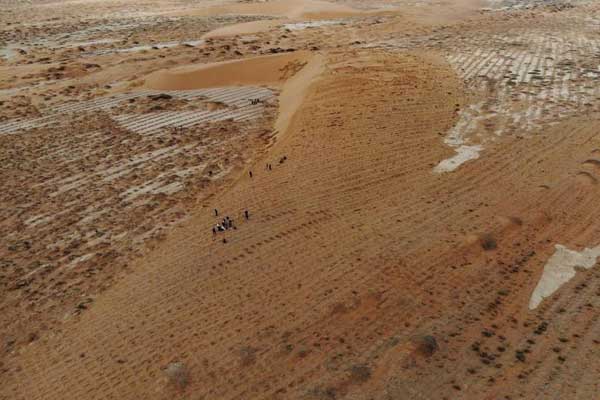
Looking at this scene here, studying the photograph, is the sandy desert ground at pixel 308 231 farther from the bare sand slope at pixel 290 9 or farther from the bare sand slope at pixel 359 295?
the bare sand slope at pixel 290 9

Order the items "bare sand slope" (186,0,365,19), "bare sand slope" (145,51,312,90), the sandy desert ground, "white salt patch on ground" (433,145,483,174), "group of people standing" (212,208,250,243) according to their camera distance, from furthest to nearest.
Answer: "bare sand slope" (186,0,365,19) → "bare sand slope" (145,51,312,90) → "white salt patch on ground" (433,145,483,174) → "group of people standing" (212,208,250,243) → the sandy desert ground

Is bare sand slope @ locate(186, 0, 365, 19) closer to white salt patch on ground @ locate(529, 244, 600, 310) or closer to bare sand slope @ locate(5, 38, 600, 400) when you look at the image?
bare sand slope @ locate(5, 38, 600, 400)

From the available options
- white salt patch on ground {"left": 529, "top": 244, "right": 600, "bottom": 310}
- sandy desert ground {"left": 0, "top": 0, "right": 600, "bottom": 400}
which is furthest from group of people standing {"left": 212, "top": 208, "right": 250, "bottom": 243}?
white salt patch on ground {"left": 529, "top": 244, "right": 600, "bottom": 310}

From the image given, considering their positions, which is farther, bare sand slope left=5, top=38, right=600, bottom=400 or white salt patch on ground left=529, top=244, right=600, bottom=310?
white salt patch on ground left=529, top=244, right=600, bottom=310

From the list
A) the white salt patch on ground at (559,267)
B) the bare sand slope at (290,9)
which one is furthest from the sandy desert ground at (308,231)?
the bare sand slope at (290,9)

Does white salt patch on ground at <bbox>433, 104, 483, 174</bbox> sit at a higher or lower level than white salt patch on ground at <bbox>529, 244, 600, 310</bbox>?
higher

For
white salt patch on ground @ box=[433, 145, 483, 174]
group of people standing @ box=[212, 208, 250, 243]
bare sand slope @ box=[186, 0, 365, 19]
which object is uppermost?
bare sand slope @ box=[186, 0, 365, 19]

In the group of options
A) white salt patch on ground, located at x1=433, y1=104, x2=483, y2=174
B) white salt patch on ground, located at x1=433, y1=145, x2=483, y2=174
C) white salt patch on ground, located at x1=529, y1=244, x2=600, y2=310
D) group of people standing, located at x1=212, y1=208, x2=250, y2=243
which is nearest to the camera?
white salt patch on ground, located at x1=529, y1=244, x2=600, y2=310
